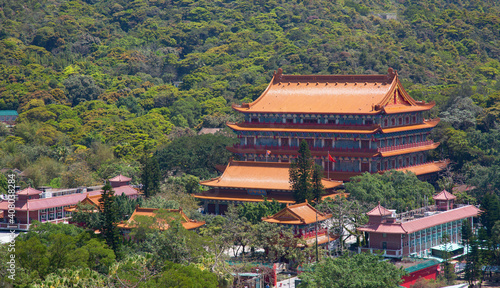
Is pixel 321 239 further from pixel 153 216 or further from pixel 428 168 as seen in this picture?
pixel 428 168

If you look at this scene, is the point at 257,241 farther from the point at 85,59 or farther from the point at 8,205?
the point at 85,59

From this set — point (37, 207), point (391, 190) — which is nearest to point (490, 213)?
point (391, 190)

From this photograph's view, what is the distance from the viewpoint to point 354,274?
51.3 metres

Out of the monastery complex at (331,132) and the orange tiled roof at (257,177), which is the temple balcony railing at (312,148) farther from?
the orange tiled roof at (257,177)

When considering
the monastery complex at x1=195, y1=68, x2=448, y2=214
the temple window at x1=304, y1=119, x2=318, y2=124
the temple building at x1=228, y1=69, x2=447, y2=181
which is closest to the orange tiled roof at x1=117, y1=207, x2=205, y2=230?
the monastery complex at x1=195, y1=68, x2=448, y2=214

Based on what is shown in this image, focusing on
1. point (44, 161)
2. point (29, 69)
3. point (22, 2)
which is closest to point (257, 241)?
point (44, 161)

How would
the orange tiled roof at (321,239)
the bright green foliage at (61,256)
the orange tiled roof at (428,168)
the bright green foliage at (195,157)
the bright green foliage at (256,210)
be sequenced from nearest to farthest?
the bright green foliage at (61,256) → the orange tiled roof at (321,239) → the bright green foliage at (256,210) → the orange tiled roof at (428,168) → the bright green foliage at (195,157)

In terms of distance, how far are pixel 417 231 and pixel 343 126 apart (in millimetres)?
20049

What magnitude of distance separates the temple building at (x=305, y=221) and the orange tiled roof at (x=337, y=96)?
1788 cm

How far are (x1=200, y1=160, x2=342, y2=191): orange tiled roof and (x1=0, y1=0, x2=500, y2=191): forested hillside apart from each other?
9.92 metres

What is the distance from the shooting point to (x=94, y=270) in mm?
53781

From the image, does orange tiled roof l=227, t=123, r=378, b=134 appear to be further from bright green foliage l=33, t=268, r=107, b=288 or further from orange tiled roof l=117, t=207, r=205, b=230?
→ bright green foliage l=33, t=268, r=107, b=288

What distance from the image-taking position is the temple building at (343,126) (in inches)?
3157

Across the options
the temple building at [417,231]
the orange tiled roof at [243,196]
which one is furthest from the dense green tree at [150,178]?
the temple building at [417,231]
